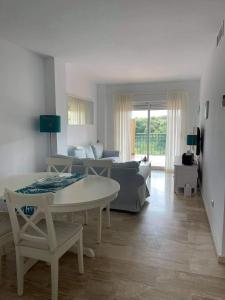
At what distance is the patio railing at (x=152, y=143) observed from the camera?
23.3 feet

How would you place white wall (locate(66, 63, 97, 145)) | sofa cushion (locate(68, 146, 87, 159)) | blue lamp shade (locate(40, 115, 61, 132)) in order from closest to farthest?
blue lamp shade (locate(40, 115, 61, 132)), sofa cushion (locate(68, 146, 87, 159)), white wall (locate(66, 63, 97, 145))

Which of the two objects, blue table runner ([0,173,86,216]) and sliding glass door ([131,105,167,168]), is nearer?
blue table runner ([0,173,86,216])

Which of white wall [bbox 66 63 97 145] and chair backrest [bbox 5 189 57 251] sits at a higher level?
white wall [bbox 66 63 97 145]

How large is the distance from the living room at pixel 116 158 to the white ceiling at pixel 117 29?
0.05ft

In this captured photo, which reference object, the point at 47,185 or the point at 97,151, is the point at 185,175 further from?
the point at 47,185

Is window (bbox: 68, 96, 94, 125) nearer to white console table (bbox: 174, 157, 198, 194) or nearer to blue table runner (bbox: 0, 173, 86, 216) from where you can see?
white console table (bbox: 174, 157, 198, 194)

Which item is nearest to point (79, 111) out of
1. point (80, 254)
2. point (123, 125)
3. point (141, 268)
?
point (123, 125)

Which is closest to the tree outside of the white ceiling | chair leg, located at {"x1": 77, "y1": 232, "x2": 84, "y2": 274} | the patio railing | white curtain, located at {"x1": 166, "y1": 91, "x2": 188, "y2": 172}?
the patio railing

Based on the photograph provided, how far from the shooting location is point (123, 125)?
7.12 meters

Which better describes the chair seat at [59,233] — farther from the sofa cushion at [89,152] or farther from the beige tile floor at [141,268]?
the sofa cushion at [89,152]

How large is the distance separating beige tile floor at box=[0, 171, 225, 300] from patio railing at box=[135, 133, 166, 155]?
3.89 meters

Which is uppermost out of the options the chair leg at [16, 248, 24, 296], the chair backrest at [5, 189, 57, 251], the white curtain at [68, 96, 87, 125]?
the white curtain at [68, 96, 87, 125]

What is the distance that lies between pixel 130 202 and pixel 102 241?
954mm

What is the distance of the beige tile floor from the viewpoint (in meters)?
1.94
